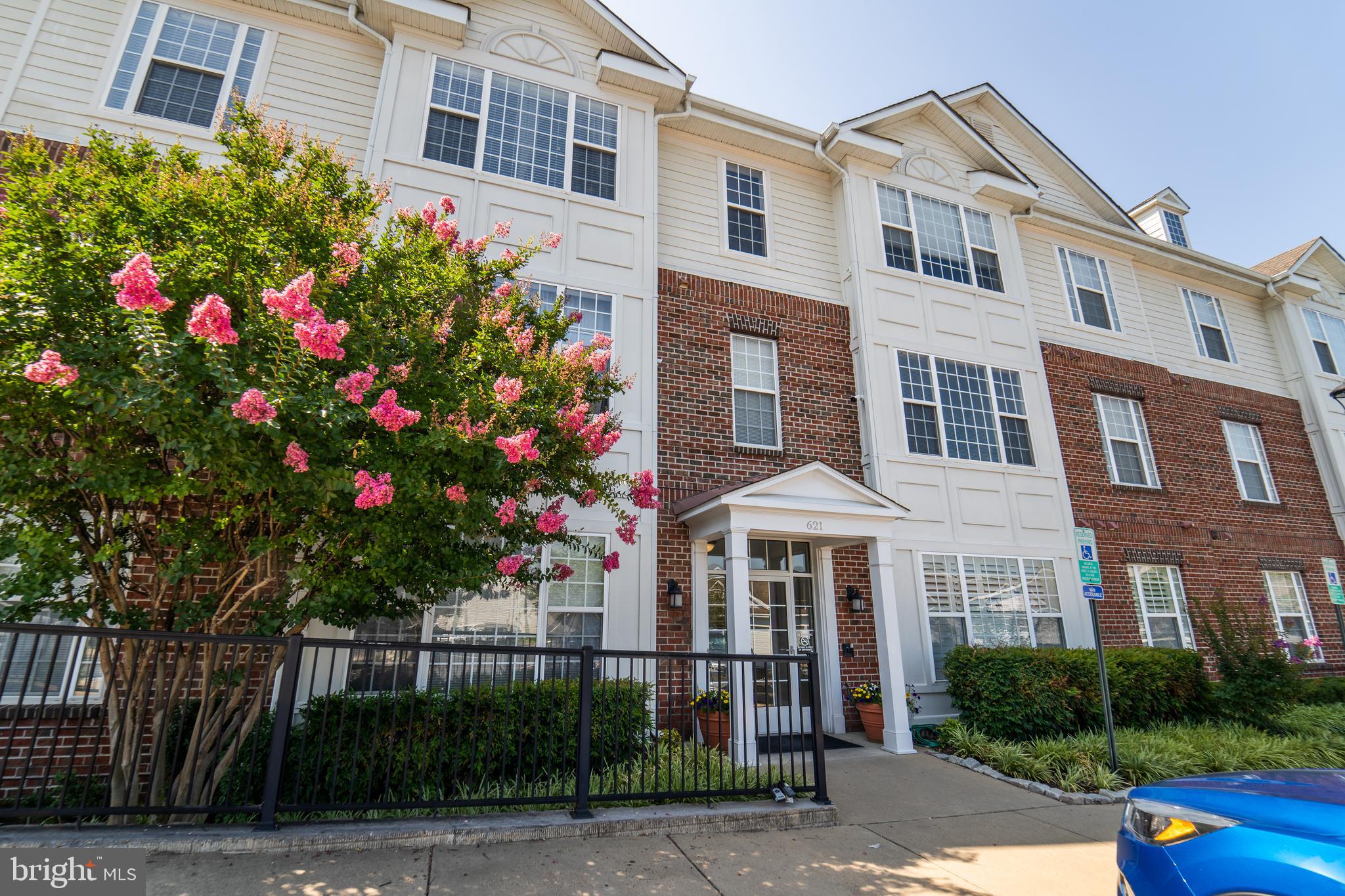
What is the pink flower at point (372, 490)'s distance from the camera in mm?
4211

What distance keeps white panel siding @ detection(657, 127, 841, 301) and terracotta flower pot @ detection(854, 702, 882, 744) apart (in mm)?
6754

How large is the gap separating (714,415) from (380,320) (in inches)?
213

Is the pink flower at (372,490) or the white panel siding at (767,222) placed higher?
the white panel siding at (767,222)

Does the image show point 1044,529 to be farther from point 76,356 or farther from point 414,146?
point 76,356

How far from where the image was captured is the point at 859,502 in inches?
337

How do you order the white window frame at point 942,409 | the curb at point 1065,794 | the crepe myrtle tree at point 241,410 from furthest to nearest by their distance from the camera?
the white window frame at point 942,409 → the curb at point 1065,794 → the crepe myrtle tree at point 241,410

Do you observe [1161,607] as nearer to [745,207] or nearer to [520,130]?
[745,207]

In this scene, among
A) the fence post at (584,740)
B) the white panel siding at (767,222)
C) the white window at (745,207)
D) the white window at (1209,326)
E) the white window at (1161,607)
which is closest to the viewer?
the fence post at (584,740)

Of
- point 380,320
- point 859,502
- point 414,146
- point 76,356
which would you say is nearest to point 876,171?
point 859,502

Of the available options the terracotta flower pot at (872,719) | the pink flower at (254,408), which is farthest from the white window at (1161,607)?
the pink flower at (254,408)

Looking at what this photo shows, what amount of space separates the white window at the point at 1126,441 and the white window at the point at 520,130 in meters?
10.8

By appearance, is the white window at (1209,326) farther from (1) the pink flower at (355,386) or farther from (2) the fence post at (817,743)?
(1) the pink flower at (355,386)

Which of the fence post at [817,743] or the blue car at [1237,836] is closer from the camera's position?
the blue car at [1237,836]

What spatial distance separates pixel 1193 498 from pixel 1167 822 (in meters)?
13.0
